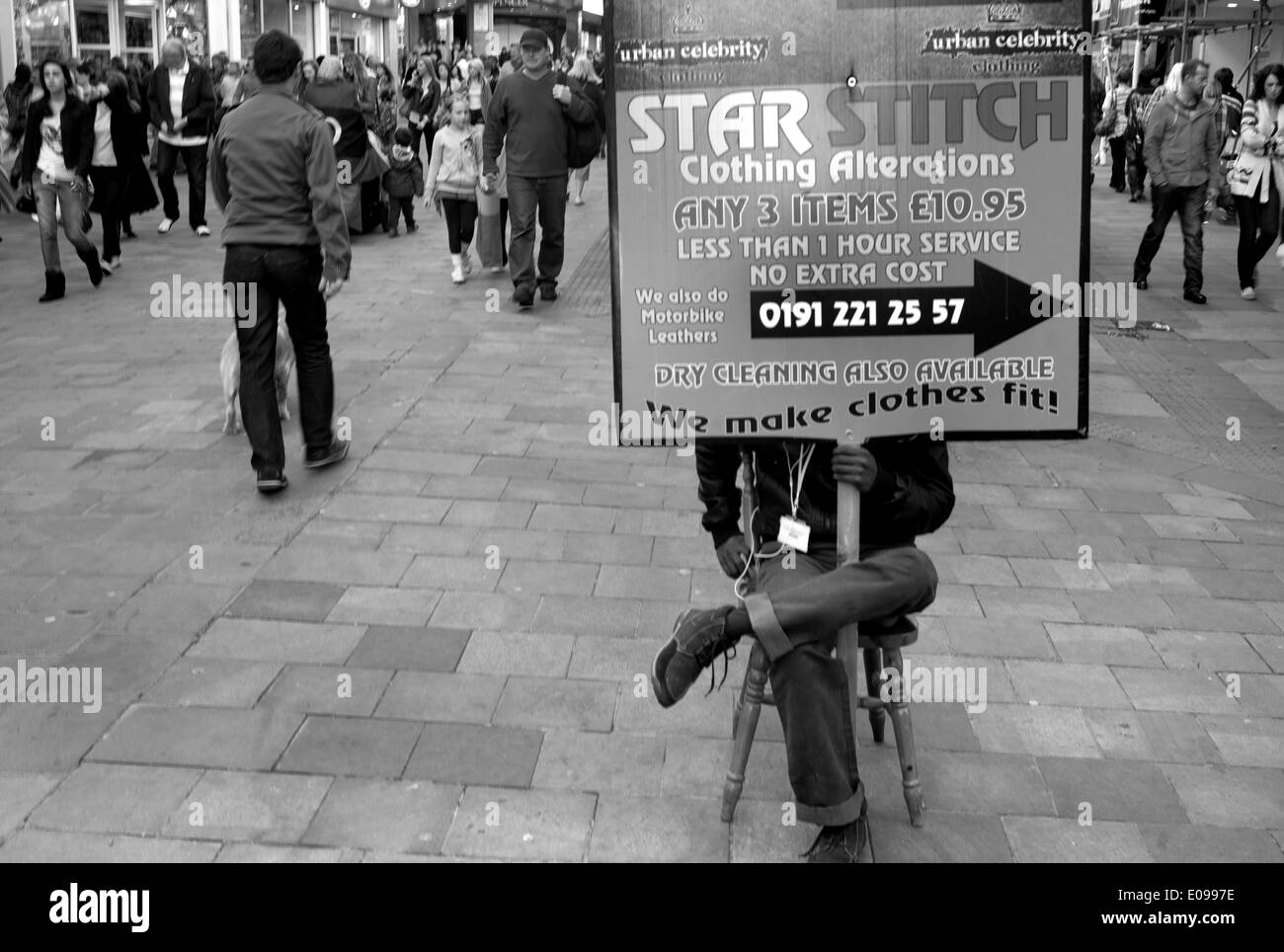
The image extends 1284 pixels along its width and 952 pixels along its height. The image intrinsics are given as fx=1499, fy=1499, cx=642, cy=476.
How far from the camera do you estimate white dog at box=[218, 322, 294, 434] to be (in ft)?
23.8

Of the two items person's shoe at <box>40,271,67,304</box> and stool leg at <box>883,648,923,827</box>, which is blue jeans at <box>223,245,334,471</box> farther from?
person's shoe at <box>40,271,67,304</box>

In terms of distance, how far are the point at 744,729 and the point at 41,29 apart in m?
20.7

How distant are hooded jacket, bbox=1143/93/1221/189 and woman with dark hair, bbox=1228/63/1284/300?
0.25 metres

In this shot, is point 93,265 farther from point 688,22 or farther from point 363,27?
point 363,27

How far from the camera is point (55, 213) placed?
11352 millimetres

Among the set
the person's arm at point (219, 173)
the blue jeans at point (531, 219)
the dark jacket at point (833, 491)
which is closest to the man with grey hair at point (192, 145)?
the blue jeans at point (531, 219)

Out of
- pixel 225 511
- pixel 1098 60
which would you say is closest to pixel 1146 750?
pixel 225 511

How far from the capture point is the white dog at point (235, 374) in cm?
727

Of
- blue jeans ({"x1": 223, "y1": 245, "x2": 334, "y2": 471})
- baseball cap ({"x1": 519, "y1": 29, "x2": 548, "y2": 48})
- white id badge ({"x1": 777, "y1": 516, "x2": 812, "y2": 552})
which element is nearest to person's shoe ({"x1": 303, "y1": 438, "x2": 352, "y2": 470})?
blue jeans ({"x1": 223, "y1": 245, "x2": 334, "y2": 471})

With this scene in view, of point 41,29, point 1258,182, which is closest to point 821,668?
point 1258,182

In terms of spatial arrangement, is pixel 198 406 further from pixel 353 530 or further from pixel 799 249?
pixel 799 249

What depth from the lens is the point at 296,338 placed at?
21.8 ft
